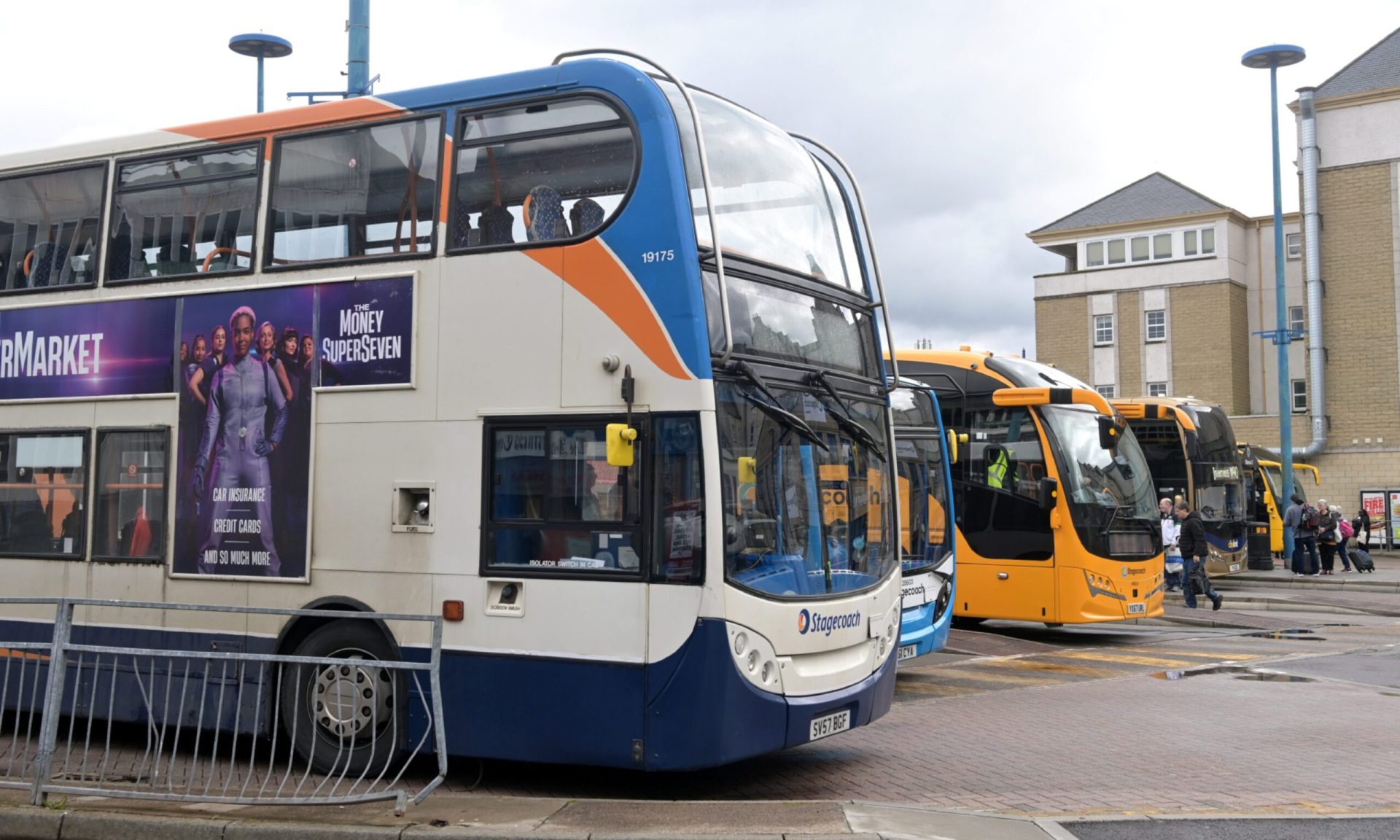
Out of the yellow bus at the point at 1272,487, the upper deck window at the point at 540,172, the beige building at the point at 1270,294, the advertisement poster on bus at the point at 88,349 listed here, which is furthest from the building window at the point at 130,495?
the beige building at the point at 1270,294

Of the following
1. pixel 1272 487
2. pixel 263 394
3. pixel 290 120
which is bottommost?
pixel 1272 487

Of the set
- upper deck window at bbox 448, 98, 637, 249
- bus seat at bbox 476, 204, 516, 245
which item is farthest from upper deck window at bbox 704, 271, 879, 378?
bus seat at bbox 476, 204, 516, 245

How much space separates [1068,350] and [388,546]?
53.9 m

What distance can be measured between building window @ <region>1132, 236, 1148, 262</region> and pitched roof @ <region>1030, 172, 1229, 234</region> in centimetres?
84

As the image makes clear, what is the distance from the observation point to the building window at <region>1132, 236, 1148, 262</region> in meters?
58.0

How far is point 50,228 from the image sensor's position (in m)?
9.88

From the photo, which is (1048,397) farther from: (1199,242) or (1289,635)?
(1199,242)

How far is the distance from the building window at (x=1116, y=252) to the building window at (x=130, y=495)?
5440cm

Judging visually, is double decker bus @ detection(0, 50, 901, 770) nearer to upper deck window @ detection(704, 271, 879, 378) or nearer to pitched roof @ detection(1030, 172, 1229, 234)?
upper deck window @ detection(704, 271, 879, 378)

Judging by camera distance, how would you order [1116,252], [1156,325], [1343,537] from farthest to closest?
1. [1116,252]
2. [1156,325]
3. [1343,537]

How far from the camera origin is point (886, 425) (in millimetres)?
9156

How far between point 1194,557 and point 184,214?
56.2 feet

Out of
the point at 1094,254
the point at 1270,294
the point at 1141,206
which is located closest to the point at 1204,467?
the point at 1270,294

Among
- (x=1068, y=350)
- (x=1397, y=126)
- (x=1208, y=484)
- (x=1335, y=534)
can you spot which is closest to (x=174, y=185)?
(x=1208, y=484)
